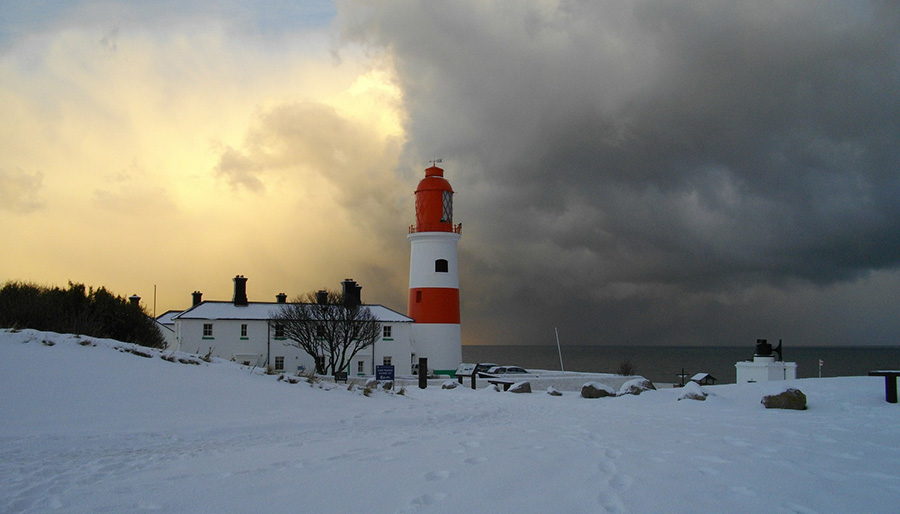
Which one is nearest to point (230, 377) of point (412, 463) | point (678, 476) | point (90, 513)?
point (412, 463)

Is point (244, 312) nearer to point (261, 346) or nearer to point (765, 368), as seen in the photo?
point (261, 346)

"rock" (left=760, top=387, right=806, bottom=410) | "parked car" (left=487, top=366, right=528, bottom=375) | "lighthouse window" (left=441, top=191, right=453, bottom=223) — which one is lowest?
"parked car" (left=487, top=366, right=528, bottom=375)

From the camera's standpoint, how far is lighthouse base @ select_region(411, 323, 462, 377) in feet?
133

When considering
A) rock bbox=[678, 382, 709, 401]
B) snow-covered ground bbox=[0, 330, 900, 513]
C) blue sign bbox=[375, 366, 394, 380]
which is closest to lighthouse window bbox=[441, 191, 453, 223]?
blue sign bbox=[375, 366, 394, 380]

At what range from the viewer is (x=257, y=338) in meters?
38.8

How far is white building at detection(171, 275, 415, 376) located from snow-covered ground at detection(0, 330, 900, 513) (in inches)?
953

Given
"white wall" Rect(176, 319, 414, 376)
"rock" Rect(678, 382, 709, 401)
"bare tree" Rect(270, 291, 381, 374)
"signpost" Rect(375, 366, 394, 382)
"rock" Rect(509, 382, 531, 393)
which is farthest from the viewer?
"white wall" Rect(176, 319, 414, 376)

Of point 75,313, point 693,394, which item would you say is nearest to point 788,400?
point 693,394

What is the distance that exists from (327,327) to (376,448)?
28065mm

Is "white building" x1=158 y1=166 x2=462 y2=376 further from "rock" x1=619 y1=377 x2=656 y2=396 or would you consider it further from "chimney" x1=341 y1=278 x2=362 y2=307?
"rock" x1=619 y1=377 x2=656 y2=396

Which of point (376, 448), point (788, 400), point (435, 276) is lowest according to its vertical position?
point (788, 400)

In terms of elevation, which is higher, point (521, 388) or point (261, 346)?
point (261, 346)

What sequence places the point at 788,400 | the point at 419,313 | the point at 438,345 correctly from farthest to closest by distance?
the point at 419,313 < the point at 438,345 < the point at 788,400

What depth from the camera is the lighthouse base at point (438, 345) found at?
133ft
